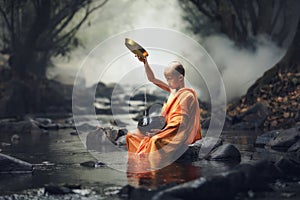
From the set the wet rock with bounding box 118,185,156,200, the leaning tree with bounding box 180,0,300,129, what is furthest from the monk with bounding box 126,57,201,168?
the leaning tree with bounding box 180,0,300,129

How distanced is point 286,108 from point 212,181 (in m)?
13.4

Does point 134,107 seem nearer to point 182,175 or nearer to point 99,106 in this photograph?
point 99,106

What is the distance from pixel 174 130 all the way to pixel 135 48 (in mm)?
1764

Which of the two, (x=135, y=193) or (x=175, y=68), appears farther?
(x=175, y=68)

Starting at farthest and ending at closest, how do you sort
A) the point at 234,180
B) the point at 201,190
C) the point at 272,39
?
1. the point at 272,39
2. the point at 234,180
3. the point at 201,190

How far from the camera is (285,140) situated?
14.9m

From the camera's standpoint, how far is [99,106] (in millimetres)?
38812

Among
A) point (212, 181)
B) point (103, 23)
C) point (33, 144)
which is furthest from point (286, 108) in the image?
point (103, 23)

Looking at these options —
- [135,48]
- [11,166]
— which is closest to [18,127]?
[11,166]

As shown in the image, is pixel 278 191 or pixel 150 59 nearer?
pixel 278 191

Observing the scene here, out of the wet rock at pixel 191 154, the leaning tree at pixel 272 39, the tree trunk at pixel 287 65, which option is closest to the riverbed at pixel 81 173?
the wet rock at pixel 191 154

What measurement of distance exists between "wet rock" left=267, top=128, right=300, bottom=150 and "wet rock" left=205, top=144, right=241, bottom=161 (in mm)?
2271

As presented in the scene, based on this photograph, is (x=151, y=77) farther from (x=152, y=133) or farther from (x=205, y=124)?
(x=205, y=124)

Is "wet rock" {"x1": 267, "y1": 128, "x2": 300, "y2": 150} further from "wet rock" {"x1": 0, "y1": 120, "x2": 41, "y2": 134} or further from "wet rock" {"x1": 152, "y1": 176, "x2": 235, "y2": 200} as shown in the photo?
"wet rock" {"x1": 0, "y1": 120, "x2": 41, "y2": 134}
